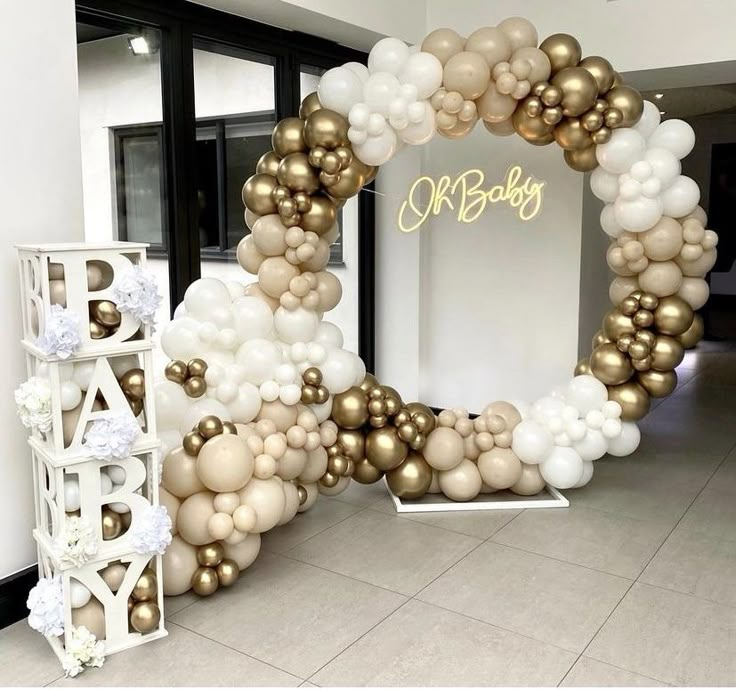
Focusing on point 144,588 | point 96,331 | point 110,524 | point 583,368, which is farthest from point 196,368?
point 583,368

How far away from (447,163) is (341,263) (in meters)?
0.87

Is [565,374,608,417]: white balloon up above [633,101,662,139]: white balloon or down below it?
below

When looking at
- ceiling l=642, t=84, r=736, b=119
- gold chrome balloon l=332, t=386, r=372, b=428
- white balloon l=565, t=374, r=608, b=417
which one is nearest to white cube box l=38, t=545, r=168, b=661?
gold chrome balloon l=332, t=386, r=372, b=428

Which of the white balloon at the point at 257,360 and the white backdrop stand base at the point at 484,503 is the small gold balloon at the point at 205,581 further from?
the white backdrop stand base at the point at 484,503

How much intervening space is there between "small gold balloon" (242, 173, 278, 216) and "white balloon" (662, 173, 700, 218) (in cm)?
162

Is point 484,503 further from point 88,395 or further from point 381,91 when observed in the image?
point 88,395

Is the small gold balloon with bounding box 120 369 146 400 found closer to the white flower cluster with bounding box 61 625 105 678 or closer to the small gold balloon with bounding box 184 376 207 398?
the small gold balloon with bounding box 184 376 207 398

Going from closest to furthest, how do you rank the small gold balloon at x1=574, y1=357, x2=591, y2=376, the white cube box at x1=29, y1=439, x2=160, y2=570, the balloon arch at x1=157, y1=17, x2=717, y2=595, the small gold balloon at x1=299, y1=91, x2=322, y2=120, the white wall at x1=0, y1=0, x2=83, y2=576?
the white cube box at x1=29, y1=439, x2=160, y2=570, the white wall at x1=0, y1=0, x2=83, y2=576, the balloon arch at x1=157, y1=17, x2=717, y2=595, the small gold balloon at x1=299, y1=91, x2=322, y2=120, the small gold balloon at x1=574, y1=357, x2=591, y2=376

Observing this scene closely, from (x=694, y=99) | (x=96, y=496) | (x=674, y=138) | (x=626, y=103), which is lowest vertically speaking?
(x=96, y=496)

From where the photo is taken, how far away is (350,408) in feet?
10.8

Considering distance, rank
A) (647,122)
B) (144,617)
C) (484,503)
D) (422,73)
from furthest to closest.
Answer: (484,503) < (647,122) < (422,73) < (144,617)

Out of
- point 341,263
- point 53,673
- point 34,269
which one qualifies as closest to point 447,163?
point 341,263

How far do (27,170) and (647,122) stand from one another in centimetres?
241

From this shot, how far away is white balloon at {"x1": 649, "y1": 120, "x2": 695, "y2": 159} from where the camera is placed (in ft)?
10.7
